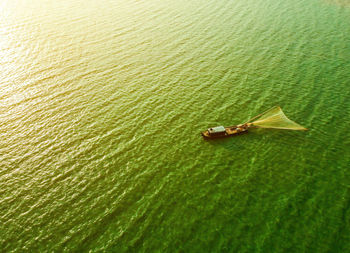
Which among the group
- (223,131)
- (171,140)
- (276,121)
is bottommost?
(276,121)

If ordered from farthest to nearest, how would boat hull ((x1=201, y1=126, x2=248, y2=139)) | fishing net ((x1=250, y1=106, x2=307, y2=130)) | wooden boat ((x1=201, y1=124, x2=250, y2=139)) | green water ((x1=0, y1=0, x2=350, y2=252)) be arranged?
fishing net ((x1=250, y1=106, x2=307, y2=130))
boat hull ((x1=201, y1=126, x2=248, y2=139))
wooden boat ((x1=201, y1=124, x2=250, y2=139))
green water ((x1=0, y1=0, x2=350, y2=252))

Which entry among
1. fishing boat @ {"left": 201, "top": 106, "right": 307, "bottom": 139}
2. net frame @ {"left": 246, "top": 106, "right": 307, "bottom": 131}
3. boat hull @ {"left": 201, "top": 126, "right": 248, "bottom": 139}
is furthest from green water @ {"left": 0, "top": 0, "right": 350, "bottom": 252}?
net frame @ {"left": 246, "top": 106, "right": 307, "bottom": 131}

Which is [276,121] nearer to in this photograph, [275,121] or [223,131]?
[275,121]

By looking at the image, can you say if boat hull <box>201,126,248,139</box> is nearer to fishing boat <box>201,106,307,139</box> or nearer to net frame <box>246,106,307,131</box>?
fishing boat <box>201,106,307,139</box>

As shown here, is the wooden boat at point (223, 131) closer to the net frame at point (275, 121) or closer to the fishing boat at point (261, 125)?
the fishing boat at point (261, 125)

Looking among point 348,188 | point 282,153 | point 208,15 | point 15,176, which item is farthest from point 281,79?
point 15,176

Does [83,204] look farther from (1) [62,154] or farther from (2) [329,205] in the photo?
(2) [329,205]

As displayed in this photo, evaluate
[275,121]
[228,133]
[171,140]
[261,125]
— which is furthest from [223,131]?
[275,121]
